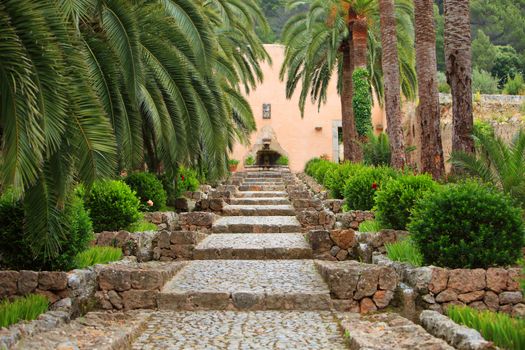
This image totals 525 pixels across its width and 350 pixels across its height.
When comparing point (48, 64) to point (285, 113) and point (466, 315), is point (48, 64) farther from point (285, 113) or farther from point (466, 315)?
point (285, 113)

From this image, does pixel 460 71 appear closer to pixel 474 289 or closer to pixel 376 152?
pixel 474 289

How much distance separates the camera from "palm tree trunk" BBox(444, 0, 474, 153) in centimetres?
968

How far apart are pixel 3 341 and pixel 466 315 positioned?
3279mm

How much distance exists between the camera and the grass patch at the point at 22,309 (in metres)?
4.83

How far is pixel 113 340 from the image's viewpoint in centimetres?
471

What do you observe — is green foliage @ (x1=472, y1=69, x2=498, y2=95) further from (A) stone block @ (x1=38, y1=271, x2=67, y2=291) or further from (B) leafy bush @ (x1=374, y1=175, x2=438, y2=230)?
(A) stone block @ (x1=38, y1=271, x2=67, y2=291)

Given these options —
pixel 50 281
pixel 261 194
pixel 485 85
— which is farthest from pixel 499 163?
→ pixel 485 85

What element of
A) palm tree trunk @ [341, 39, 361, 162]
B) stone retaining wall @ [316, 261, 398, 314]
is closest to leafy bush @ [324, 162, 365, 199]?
palm tree trunk @ [341, 39, 361, 162]

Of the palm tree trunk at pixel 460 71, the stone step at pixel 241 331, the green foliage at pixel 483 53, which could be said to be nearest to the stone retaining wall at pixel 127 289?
the stone step at pixel 241 331

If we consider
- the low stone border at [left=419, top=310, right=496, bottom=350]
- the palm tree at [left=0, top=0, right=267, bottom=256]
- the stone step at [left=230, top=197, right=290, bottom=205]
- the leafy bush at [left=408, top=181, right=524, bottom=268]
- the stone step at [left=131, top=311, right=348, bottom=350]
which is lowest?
the stone step at [left=131, top=311, right=348, bottom=350]

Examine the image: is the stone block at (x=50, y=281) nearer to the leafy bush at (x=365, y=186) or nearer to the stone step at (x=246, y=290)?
the stone step at (x=246, y=290)

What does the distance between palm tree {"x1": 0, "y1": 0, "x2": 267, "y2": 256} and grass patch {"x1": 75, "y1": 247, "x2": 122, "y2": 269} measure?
783 millimetres

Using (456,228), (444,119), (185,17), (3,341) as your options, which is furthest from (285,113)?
(3,341)

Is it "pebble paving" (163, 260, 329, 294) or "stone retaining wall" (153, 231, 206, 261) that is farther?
"stone retaining wall" (153, 231, 206, 261)
